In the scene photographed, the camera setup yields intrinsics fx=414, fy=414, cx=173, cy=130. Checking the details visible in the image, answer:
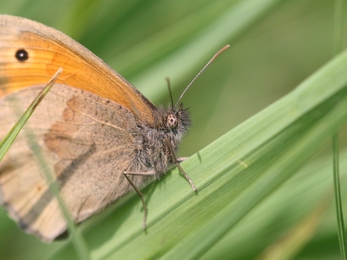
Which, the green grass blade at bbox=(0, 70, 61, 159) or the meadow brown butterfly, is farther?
the meadow brown butterfly

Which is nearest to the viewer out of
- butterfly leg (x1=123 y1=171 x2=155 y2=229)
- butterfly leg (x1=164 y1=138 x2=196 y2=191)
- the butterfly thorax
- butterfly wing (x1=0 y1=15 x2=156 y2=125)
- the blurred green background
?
butterfly leg (x1=164 y1=138 x2=196 y2=191)

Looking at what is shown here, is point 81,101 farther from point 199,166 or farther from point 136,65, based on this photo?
point 199,166

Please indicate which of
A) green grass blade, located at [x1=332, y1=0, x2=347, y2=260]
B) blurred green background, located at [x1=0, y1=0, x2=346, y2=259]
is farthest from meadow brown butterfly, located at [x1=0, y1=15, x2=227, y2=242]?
green grass blade, located at [x1=332, y1=0, x2=347, y2=260]

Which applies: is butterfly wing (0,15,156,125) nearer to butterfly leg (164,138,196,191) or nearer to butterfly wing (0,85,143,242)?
butterfly wing (0,85,143,242)

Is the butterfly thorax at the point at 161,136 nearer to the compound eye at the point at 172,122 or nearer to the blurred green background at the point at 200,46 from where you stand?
the compound eye at the point at 172,122

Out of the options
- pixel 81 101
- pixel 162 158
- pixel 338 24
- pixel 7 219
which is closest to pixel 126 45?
pixel 81 101

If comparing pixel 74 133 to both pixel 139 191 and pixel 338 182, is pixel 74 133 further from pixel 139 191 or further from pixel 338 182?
pixel 338 182

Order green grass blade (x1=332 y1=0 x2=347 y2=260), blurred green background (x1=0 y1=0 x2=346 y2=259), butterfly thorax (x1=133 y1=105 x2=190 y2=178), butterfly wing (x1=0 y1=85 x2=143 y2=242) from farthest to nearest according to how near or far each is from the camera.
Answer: blurred green background (x1=0 y1=0 x2=346 y2=259)
butterfly wing (x1=0 y1=85 x2=143 y2=242)
butterfly thorax (x1=133 y1=105 x2=190 y2=178)
green grass blade (x1=332 y1=0 x2=347 y2=260)
